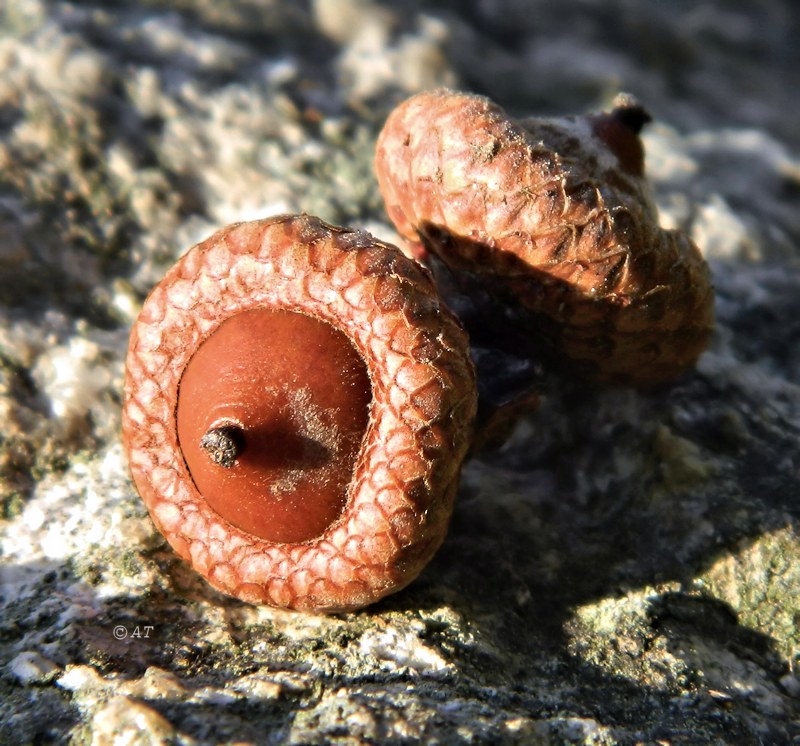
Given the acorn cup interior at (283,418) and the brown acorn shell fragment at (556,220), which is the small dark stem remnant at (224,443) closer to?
the acorn cup interior at (283,418)

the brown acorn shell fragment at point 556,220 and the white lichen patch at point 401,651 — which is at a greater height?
the brown acorn shell fragment at point 556,220

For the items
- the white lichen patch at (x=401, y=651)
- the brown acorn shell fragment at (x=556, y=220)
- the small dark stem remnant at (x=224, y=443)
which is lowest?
the white lichen patch at (x=401, y=651)

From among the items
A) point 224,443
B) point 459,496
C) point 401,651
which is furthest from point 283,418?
point 459,496

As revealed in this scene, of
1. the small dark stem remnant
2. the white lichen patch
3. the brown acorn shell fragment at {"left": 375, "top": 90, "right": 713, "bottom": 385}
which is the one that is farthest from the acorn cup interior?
the brown acorn shell fragment at {"left": 375, "top": 90, "right": 713, "bottom": 385}

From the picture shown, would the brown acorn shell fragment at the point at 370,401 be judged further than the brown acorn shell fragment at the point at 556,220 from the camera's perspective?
No

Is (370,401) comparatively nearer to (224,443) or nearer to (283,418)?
(283,418)

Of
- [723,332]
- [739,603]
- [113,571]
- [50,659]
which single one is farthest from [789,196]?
[50,659]

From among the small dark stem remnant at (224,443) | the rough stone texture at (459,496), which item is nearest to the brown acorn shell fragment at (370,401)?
the small dark stem remnant at (224,443)
